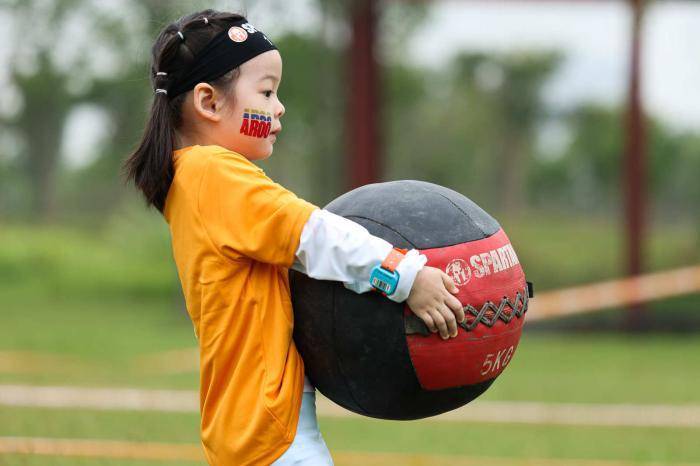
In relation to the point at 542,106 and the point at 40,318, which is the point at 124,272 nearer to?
the point at 40,318

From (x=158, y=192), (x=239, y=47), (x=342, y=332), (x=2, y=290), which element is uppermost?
(x=239, y=47)

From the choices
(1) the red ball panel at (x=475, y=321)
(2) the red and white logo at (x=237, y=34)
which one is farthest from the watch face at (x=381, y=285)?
(2) the red and white logo at (x=237, y=34)

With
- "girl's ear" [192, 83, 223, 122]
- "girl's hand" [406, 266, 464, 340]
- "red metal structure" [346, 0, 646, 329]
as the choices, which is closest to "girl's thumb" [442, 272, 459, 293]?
"girl's hand" [406, 266, 464, 340]

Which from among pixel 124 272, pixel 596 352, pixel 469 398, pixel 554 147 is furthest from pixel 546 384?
pixel 124 272

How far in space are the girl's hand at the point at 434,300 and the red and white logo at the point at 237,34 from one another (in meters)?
0.97

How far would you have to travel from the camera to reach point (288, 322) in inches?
134

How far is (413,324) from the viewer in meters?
3.27

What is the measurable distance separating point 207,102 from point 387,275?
0.85 metres

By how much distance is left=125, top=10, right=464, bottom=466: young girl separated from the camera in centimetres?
320

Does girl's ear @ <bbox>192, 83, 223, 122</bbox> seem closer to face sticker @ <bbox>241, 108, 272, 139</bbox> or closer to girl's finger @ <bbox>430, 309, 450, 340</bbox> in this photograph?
face sticker @ <bbox>241, 108, 272, 139</bbox>

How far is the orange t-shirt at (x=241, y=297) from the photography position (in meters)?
3.21

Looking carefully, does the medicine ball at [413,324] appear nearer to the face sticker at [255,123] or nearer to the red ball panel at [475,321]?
the red ball panel at [475,321]

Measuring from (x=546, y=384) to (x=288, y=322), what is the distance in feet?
24.8

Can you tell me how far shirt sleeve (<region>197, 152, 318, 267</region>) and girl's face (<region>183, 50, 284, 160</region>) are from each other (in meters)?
0.20
